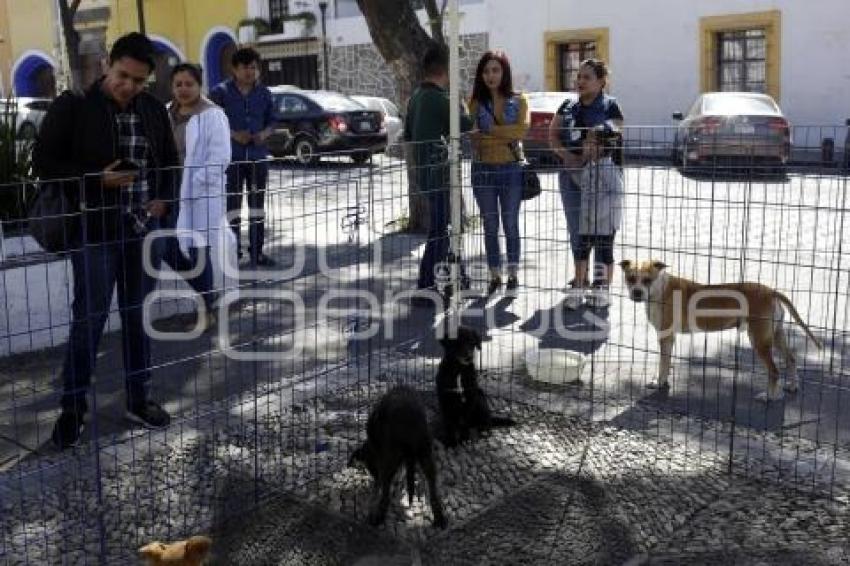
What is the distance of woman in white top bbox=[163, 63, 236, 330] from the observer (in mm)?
5973

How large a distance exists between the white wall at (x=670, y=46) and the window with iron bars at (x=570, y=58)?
0.48 metres

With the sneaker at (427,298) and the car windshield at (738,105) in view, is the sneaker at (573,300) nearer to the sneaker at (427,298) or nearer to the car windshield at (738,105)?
the sneaker at (427,298)

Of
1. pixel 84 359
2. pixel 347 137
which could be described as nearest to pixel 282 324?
pixel 84 359

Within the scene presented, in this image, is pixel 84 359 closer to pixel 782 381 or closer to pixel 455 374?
pixel 455 374

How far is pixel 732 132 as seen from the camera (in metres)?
9.17

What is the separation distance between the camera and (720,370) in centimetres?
576

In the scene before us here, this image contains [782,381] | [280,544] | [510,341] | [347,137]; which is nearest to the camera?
[280,544]

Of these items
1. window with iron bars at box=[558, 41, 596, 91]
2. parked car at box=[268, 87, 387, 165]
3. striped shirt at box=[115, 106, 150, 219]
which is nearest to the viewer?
striped shirt at box=[115, 106, 150, 219]

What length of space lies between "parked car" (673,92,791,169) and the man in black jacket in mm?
2901

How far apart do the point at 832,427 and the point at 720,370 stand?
40.6 inches

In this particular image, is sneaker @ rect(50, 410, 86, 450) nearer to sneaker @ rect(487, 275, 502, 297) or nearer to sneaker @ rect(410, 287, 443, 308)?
sneaker @ rect(410, 287, 443, 308)

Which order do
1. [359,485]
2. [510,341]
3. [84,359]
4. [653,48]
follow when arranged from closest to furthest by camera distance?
[359,485]
[84,359]
[510,341]
[653,48]

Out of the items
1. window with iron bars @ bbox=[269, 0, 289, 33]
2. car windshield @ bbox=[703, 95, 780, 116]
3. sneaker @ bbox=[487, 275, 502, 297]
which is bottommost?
sneaker @ bbox=[487, 275, 502, 297]

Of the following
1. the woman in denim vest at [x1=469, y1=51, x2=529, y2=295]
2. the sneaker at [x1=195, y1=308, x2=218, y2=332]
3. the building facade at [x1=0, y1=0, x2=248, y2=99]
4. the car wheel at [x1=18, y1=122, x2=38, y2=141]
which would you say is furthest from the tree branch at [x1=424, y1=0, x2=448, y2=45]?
the building facade at [x1=0, y1=0, x2=248, y2=99]
